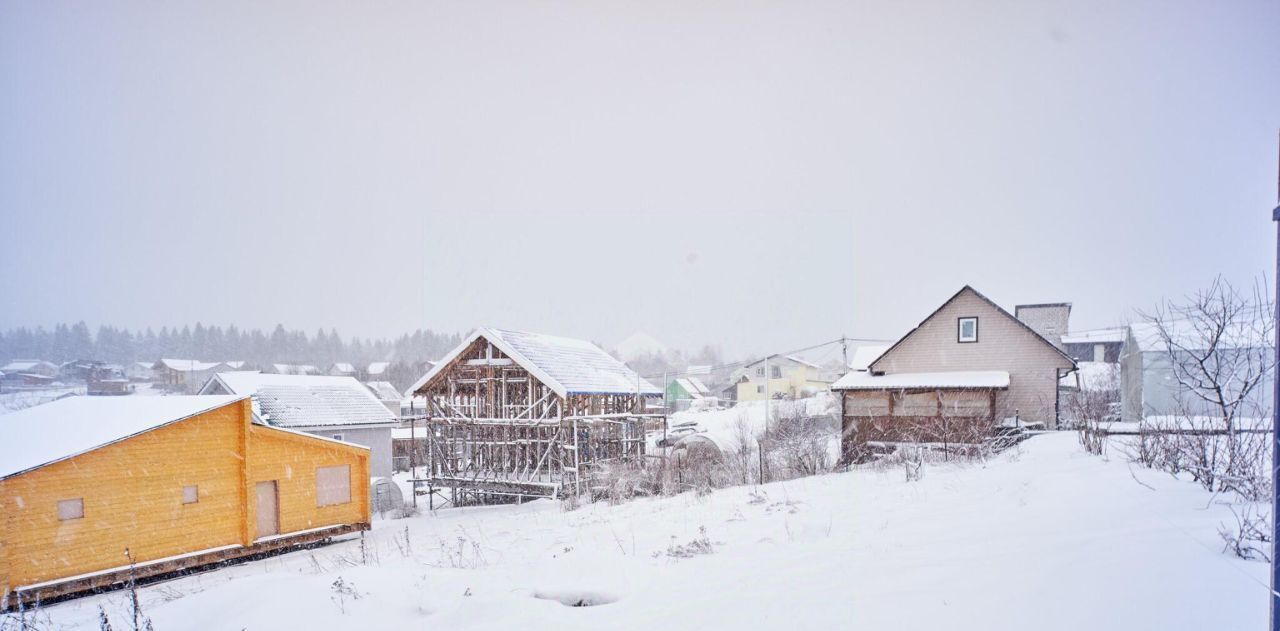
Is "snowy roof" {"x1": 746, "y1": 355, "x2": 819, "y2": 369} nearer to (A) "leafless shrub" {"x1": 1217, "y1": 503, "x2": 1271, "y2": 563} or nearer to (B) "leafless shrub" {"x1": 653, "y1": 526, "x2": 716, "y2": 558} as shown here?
(B) "leafless shrub" {"x1": 653, "y1": 526, "x2": 716, "y2": 558}

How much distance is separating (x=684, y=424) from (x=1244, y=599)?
4138cm

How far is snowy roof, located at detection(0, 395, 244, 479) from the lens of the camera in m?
13.8

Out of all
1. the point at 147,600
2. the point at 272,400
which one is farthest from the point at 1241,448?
the point at 272,400

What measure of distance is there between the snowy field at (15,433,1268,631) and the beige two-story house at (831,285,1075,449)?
42.4 ft

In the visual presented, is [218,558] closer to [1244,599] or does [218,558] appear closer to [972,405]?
[1244,599]

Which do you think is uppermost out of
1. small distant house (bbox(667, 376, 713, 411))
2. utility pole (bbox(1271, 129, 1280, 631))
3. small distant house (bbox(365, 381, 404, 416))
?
utility pole (bbox(1271, 129, 1280, 631))

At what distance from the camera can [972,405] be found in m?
22.4

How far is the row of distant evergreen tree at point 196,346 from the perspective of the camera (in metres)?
103

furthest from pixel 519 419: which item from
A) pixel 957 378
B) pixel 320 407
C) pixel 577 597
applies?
pixel 577 597

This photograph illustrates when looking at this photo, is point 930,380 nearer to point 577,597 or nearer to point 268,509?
point 577,597

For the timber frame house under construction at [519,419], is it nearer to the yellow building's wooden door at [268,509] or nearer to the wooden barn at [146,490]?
the wooden barn at [146,490]

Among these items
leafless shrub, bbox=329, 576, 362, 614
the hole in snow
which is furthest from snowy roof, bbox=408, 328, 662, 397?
the hole in snow

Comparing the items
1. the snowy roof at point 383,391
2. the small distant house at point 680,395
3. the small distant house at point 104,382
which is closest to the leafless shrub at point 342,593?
the snowy roof at point 383,391

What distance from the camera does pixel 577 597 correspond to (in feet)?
18.8
